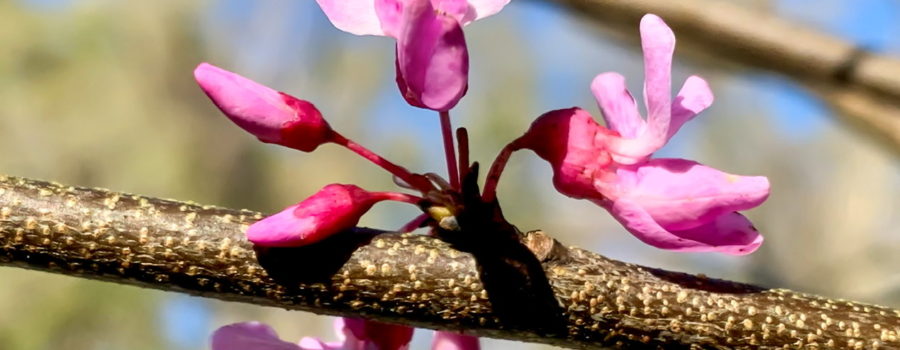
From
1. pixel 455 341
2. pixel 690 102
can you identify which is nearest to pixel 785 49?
pixel 690 102

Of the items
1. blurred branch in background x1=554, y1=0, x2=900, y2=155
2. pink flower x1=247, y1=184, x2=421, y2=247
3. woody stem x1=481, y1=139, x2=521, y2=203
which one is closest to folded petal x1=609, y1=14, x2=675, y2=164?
woody stem x1=481, y1=139, x2=521, y2=203

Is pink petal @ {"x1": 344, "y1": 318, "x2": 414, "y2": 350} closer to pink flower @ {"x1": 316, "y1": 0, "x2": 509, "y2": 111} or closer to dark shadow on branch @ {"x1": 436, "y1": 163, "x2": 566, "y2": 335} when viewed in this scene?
dark shadow on branch @ {"x1": 436, "y1": 163, "x2": 566, "y2": 335}

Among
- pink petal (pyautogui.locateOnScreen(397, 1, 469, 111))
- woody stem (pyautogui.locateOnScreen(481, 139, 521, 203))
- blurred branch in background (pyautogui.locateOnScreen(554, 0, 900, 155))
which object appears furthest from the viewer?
blurred branch in background (pyautogui.locateOnScreen(554, 0, 900, 155))

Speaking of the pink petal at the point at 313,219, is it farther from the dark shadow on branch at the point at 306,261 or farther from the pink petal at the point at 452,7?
the pink petal at the point at 452,7

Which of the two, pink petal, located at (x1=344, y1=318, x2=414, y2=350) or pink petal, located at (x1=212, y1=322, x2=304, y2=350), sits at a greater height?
pink petal, located at (x1=344, y1=318, x2=414, y2=350)

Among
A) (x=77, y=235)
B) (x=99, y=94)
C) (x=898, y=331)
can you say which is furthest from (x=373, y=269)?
(x=99, y=94)

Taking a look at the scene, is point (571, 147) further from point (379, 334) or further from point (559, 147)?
point (379, 334)

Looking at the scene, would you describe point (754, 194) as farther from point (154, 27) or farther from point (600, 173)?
point (154, 27)

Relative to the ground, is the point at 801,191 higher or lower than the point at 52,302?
higher
